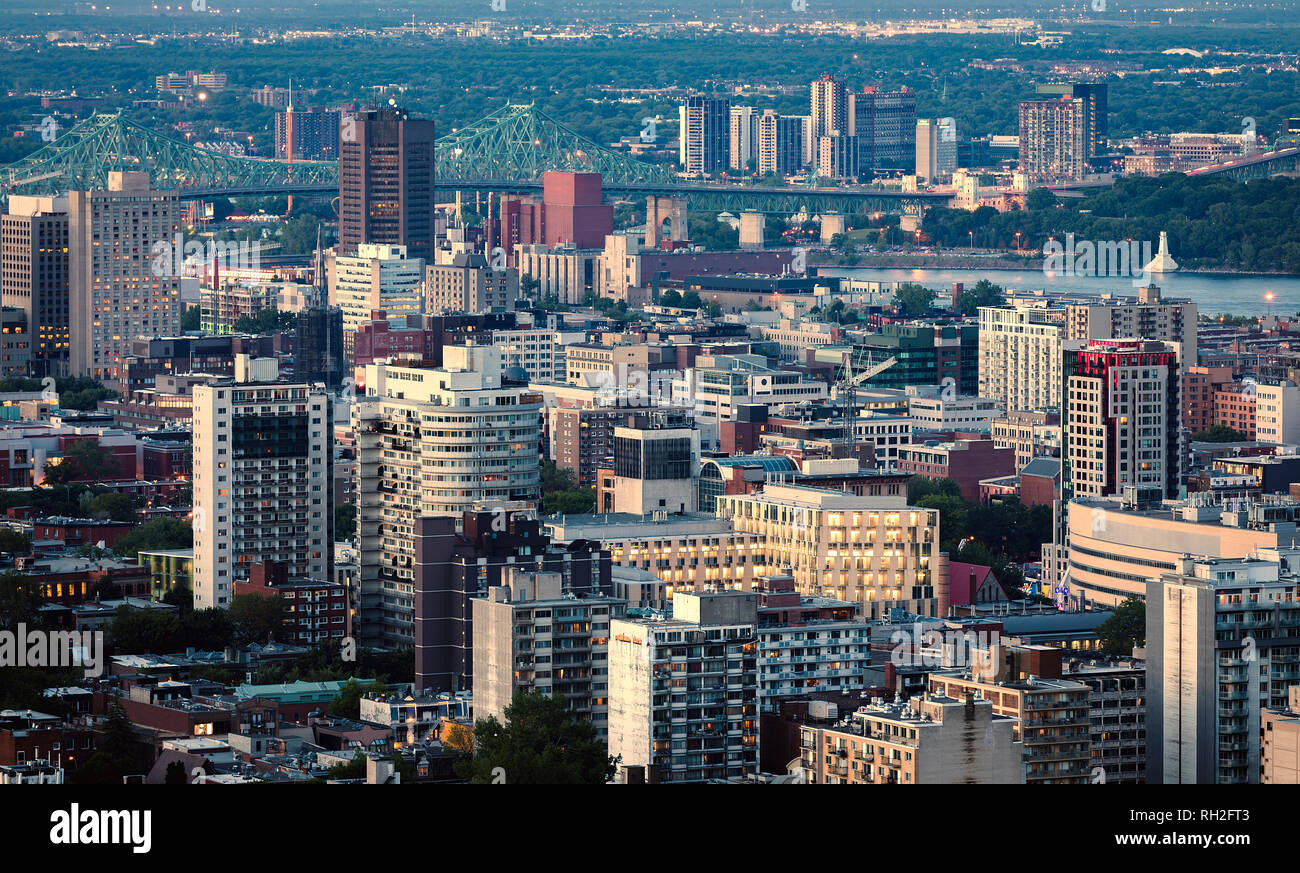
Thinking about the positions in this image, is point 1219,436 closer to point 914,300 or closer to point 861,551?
point 861,551

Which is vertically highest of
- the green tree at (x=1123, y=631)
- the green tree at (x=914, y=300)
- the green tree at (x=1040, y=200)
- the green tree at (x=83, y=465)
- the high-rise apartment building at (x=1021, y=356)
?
the green tree at (x=1040, y=200)

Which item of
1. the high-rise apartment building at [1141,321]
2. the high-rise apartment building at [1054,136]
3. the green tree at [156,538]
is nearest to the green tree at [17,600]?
the green tree at [156,538]

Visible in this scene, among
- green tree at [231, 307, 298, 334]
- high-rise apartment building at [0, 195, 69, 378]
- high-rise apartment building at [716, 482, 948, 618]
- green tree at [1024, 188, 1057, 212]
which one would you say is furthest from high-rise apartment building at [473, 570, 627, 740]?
green tree at [1024, 188, 1057, 212]

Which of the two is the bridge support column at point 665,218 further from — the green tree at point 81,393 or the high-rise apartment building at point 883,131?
the green tree at point 81,393

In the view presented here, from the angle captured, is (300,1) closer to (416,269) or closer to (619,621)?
(416,269)

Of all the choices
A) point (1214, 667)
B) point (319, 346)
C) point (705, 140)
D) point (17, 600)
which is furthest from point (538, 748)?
point (705, 140)

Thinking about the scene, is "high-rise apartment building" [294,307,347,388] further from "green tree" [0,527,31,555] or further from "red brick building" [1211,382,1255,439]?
"green tree" [0,527,31,555]
